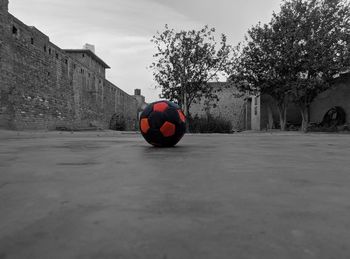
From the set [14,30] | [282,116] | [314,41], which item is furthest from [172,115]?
[282,116]

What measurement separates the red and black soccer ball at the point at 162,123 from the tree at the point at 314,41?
13.2m

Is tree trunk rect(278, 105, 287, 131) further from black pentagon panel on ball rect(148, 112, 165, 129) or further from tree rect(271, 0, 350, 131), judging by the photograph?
black pentagon panel on ball rect(148, 112, 165, 129)

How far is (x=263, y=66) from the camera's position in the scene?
17188mm

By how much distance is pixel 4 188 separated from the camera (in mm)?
1481

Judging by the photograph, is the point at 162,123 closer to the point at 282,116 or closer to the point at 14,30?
the point at 14,30

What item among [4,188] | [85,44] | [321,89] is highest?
[85,44]

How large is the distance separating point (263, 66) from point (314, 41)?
2948mm

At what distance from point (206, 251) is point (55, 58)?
14262 millimetres

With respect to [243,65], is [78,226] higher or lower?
lower

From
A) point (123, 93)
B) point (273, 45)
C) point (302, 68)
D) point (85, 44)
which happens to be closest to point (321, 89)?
point (302, 68)

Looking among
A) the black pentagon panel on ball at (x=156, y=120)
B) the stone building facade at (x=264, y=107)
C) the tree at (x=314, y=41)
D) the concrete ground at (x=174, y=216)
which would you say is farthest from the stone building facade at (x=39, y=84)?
the tree at (x=314, y=41)

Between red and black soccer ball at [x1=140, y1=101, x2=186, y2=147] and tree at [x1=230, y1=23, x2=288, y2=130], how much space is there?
13.7 meters

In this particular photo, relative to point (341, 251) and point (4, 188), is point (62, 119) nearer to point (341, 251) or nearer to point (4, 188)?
point (4, 188)

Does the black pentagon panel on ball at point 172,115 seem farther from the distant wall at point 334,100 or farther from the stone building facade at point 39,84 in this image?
the distant wall at point 334,100
